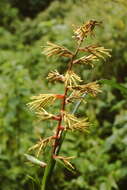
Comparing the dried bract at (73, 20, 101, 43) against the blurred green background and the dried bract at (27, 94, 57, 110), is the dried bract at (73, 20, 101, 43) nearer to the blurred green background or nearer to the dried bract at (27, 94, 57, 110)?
the dried bract at (27, 94, 57, 110)

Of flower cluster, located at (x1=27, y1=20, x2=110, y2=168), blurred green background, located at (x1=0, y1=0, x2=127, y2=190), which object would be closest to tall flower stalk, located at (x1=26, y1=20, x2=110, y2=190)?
flower cluster, located at (x1=27, y1=20, x2=110, y2=168)

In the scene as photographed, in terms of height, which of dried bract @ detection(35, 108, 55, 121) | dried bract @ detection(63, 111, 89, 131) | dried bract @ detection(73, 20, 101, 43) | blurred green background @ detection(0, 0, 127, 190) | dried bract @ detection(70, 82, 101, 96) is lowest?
blurred green background @ detection(0, 0, 127, 190)

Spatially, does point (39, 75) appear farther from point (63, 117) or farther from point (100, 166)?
point (63, 117)

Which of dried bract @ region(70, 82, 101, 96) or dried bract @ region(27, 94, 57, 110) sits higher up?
dried bract @ region(70, 82, 101, 96)

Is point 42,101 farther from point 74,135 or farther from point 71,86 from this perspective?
point 74,135

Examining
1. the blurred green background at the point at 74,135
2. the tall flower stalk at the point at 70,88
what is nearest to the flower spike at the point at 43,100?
the tall flower stalk at the point at 70,88

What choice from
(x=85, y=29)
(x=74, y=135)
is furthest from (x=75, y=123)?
(x=74, y=135)

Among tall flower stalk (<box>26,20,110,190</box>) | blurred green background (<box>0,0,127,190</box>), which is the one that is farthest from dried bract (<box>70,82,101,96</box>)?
blurred green background (<box>0,0,127,190</box>)

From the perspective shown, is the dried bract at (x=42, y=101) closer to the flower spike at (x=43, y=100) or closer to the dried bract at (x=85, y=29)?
the flower spike at (x=43, y=100)

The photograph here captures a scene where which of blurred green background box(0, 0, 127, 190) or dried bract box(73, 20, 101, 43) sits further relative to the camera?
blurred green background box(0, 0, 127, 190)

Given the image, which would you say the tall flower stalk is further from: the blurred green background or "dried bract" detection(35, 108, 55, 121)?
the blurred green background

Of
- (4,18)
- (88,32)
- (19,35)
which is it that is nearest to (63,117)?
(88,32)
